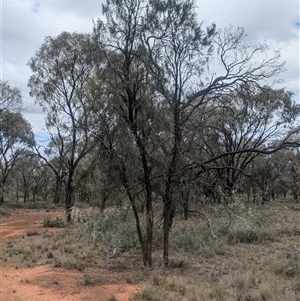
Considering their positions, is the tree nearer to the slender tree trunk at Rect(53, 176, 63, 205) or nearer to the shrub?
the slender tree trunk at Rect(53, 176, 63, 205)

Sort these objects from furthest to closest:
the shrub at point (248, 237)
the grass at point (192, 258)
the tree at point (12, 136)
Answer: the tree at point (12, 136)
the shrub at point (248, 237)
the grass at point (192, 258)

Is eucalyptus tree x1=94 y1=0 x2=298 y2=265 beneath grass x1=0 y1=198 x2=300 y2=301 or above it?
above

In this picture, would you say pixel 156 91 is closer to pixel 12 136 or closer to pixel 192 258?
pixel 192 258

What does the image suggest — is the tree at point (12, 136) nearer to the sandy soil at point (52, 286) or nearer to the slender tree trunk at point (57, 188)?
the slender tree trunk at point (57, 188)

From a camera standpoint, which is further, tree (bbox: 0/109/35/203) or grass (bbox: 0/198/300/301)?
tree (bbox: 0/109/35/203)

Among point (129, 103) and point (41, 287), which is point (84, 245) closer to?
point (41, 287)

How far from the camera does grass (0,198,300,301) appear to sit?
7.38 metres

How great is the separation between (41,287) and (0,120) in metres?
21.6

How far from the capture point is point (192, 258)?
11.2 metres

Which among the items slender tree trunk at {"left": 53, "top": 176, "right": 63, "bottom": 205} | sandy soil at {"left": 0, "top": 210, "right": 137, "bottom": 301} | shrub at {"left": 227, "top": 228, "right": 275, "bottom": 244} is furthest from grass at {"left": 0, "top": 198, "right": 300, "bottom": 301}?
slender tree trunk at {"left": 53, "top": 176, "right": 63, "bottom": 205}

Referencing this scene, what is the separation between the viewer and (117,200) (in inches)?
388

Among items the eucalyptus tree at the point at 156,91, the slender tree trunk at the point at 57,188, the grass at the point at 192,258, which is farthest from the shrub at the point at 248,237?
the slender tree trunk at the point at 57,188

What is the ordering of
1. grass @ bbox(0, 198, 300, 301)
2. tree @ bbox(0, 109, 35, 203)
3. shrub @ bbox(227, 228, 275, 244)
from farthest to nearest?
tree @ bbox(0, 109, 35, 203) < shrub @ bbox(227, 228, 275, 244) < grass @ bbox(0, 198, 300, 301)

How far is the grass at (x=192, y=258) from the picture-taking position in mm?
7383
